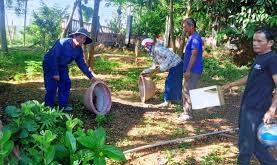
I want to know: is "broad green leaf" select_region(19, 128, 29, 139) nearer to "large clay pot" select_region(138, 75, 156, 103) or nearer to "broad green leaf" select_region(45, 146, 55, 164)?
"broad green leaf" select_region(45, 146, 55, 164)

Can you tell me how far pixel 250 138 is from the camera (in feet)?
12.5

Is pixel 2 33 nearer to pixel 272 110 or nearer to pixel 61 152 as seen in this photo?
pixel 272 110

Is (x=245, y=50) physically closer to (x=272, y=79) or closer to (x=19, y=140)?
(x=272, y=79)

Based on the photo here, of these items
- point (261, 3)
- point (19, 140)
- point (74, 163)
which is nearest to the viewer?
point (74, 163)

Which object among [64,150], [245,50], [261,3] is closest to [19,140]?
[64,150]

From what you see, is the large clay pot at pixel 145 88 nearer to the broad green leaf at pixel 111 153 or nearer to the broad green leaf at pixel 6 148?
the broad green leaf at pixel 111 153

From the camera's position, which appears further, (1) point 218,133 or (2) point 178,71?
(2) point 178,71

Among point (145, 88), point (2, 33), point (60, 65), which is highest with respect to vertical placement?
point (2, 33)

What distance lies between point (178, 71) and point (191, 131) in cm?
160

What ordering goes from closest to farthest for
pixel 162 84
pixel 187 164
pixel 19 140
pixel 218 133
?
pixel 19 140
pixel 187 164
pixel 218 133
pixel 162 84

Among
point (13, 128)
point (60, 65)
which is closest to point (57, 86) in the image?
point (60, 65)

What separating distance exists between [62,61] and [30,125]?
3.64 meters

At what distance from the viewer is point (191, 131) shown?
5988mm

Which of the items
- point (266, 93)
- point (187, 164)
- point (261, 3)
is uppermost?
point (261, 3)
